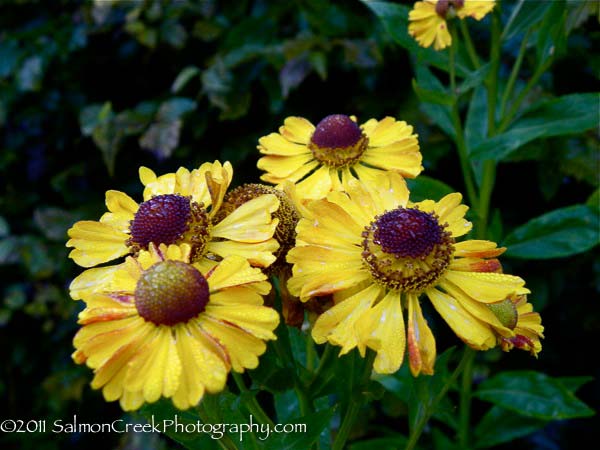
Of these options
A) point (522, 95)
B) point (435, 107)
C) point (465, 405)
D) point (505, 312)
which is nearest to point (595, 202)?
point (522, 95)

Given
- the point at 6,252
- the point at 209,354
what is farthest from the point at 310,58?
the point at 209,354

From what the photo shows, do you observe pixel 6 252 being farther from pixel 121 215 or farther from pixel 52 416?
pixel 121 215

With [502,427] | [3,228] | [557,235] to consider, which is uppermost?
[557,235]

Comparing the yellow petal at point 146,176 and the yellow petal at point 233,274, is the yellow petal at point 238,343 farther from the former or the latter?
the yellow petal at point 146,176

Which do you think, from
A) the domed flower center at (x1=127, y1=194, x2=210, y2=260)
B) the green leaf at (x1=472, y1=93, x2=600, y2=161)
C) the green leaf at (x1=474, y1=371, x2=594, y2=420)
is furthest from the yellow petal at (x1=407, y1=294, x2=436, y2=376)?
the green leaf at (x1=474, y1=371, x2=594, y2=420)

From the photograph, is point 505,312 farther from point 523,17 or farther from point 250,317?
point 523,17
